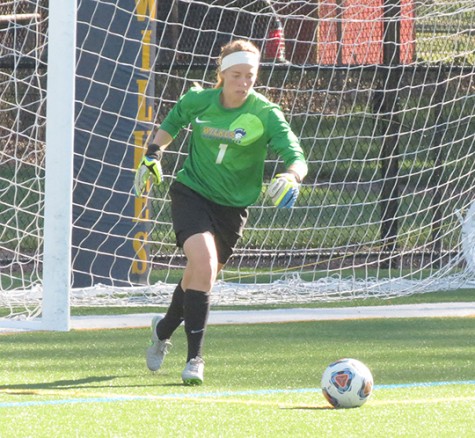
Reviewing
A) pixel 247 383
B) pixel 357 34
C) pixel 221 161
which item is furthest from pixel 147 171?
pixel 357 34

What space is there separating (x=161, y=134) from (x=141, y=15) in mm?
3389

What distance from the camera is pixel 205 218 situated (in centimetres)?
665

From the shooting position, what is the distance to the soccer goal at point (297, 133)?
33.2ft

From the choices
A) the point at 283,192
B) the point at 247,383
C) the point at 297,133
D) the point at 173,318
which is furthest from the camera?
the point at 297,133

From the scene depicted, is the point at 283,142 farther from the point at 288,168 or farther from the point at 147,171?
the point at 147,171

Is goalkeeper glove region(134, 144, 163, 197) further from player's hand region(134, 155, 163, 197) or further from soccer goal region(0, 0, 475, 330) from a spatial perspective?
soccer goal region(0, 0, 475, 330)

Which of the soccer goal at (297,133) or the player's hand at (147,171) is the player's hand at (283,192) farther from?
the soccer goal at (297,133)

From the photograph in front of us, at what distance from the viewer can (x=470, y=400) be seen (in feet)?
19.2

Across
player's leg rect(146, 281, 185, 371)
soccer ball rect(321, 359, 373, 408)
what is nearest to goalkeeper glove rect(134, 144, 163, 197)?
player's leg rect(146, 281, 185, 371)

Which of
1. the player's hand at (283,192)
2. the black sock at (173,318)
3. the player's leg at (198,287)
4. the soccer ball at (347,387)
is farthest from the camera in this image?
the black sock at (173,318)

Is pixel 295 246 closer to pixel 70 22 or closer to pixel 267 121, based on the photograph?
pixel 70 22

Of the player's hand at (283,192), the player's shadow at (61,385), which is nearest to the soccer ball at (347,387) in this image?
the player's hand at (283,192)

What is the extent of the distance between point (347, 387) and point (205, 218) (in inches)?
56.1

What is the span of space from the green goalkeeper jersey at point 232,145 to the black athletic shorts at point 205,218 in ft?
0.12
